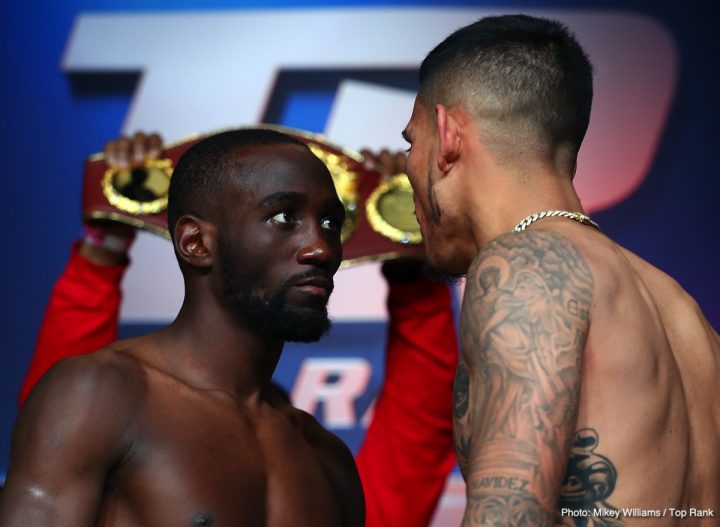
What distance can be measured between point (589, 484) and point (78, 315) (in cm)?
185

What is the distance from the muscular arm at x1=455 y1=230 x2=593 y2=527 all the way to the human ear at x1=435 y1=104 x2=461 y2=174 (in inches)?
10.0

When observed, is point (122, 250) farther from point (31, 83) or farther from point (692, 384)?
point (692, 384)

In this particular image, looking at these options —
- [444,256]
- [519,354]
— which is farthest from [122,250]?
[519,354]

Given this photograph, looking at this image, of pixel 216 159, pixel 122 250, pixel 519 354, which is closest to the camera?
pixel 519 354

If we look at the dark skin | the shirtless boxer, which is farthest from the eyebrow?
the shirtless boxer

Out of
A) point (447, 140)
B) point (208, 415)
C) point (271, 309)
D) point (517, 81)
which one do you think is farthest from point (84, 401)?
point (517, 81)

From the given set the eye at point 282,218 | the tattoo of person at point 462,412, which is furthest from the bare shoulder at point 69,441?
the tattoo of person at point 462,412

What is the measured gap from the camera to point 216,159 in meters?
2.30

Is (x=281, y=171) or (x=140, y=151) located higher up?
(x=281, y=171)

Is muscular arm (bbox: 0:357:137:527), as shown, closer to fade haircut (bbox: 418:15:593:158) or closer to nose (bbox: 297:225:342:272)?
nose (bbox: 297:225:342:272)

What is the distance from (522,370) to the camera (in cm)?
166

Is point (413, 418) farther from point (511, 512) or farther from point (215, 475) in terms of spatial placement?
point (511, 512)

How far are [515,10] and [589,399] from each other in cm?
246

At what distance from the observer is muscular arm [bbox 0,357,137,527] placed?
1.91m
